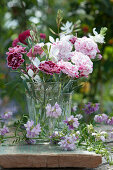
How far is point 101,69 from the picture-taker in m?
2.60

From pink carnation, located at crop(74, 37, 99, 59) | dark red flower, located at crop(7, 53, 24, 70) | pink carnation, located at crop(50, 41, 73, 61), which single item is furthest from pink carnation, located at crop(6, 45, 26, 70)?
pink carnation, located at crop(74, 37, 99, 59)

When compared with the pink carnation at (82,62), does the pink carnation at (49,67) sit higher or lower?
lower

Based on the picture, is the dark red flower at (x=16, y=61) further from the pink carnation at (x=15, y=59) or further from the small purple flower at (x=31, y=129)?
the small purple flower at (x=31, y=129)

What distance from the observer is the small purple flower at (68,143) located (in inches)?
36.5

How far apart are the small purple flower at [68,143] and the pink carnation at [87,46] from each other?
0.33 metres

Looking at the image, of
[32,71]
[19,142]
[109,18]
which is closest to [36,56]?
[32,71]

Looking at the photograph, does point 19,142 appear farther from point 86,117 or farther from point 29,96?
point 86,117

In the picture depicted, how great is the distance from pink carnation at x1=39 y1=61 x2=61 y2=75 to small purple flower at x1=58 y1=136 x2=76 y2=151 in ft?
0.71

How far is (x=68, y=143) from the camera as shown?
93 cm

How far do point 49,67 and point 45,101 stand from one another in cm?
15

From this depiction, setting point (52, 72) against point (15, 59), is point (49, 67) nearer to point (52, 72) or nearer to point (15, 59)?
point (52, 72)

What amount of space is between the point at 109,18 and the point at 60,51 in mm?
1487

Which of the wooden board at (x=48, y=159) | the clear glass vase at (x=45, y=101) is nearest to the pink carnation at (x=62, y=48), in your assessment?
the clear glass vase at (x=45, y=101)

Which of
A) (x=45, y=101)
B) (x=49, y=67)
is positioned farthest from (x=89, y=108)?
(x=49, y=67)
